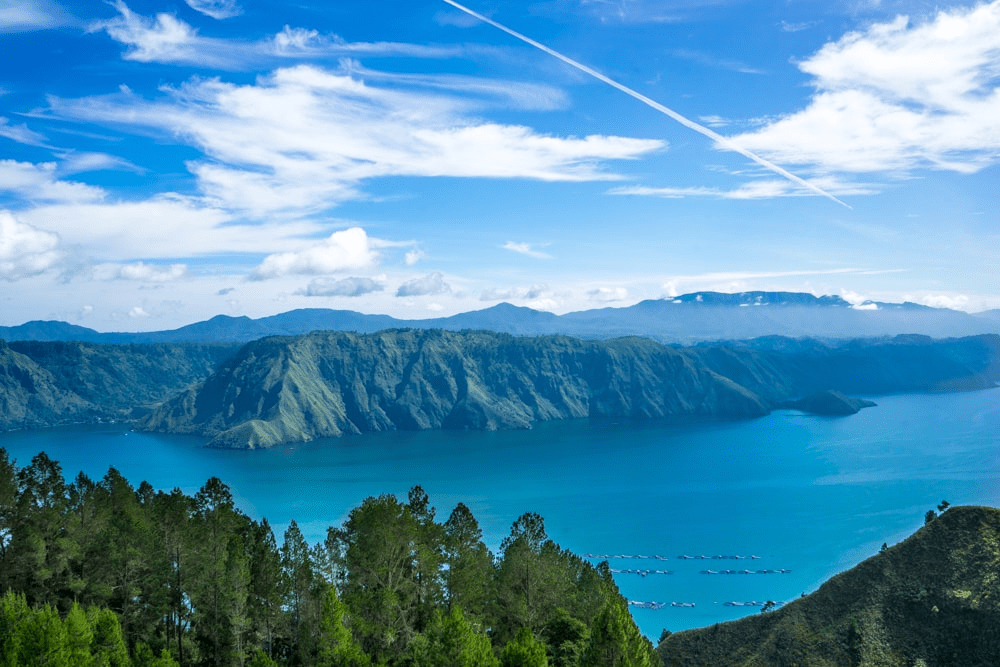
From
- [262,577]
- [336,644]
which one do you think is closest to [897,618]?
[336,644]

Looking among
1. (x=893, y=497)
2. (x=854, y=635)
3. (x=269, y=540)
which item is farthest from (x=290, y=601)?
(x=893, y=497)

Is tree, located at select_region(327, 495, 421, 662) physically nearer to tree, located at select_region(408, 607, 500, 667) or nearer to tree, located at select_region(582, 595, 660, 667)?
tree, located at select_region(408, 607, 500, 667)

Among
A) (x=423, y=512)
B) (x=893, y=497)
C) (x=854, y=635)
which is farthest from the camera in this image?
(x=893, y=497)

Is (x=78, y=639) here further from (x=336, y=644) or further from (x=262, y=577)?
(x=262, y=577)

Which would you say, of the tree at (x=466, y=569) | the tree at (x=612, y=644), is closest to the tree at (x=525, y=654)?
the tree at (x=612, y=644)

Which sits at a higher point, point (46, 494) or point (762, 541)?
point (46, 494)

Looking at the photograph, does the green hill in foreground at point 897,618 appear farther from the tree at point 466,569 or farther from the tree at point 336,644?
the tree at point 336,644

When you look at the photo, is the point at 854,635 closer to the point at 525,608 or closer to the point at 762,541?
the point at 525,608

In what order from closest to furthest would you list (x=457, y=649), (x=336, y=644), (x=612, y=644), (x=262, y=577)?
(x=457, y=649)
(x=612, y=644)
(x=336, y=644)
(x=262, y=577)
